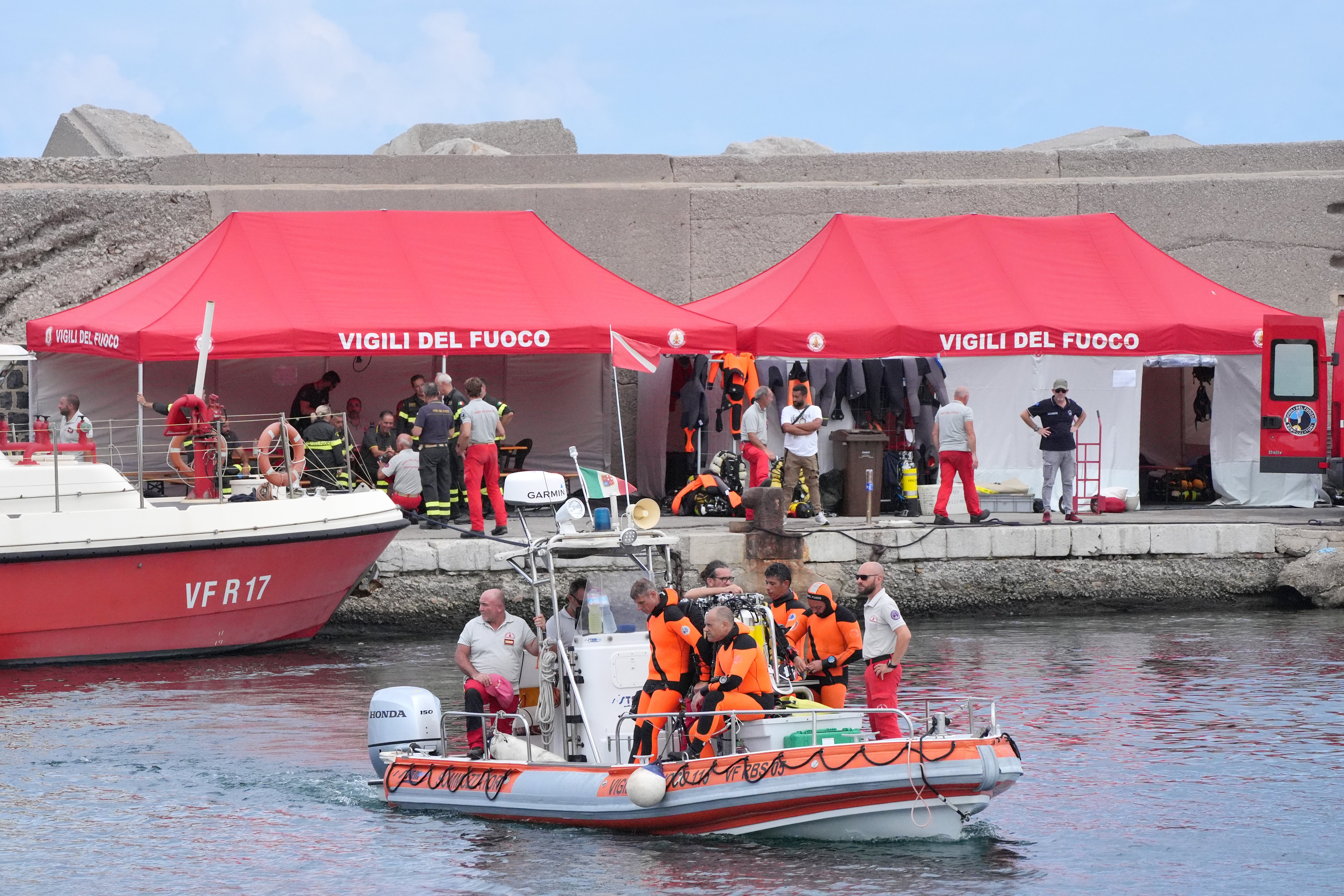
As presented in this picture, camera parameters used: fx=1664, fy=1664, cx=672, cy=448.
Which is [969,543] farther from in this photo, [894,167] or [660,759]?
[660,759]

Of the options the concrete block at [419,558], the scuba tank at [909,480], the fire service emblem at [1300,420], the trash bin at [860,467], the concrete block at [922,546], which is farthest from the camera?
the scuba tank at [909,480]

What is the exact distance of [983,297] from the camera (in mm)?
18969

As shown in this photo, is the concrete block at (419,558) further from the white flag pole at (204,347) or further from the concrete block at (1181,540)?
the concrete block at (1181,540)

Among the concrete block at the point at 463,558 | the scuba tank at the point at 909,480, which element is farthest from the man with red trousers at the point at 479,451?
the scuba tank at the point at 909,480

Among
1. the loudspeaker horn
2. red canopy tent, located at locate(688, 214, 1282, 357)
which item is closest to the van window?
red canopy tent, located at locate(688, 214, 1282, 357)

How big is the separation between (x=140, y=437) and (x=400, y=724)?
4.69 m

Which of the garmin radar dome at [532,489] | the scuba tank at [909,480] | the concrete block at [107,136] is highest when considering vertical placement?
the concrete block at [107,136]

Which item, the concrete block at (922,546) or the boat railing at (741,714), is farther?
the concrete block at (922,546)

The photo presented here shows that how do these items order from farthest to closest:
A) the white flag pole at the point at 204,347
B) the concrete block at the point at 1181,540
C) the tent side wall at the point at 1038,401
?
1. the tent side wall at the point at 1038,401
2. the concrete block at the point at 1181,540
3. the white flag pole at the point at 204,347

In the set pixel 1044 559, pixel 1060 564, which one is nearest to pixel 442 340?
pixel 1044 559

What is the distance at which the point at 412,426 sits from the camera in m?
17.4

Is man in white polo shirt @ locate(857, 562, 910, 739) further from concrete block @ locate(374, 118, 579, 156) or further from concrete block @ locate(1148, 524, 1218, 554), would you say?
concrete block @ locate(374, 118, 579, 156)

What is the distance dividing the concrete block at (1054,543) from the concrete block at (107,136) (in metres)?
13.7

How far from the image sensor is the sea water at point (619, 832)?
8562 mm
